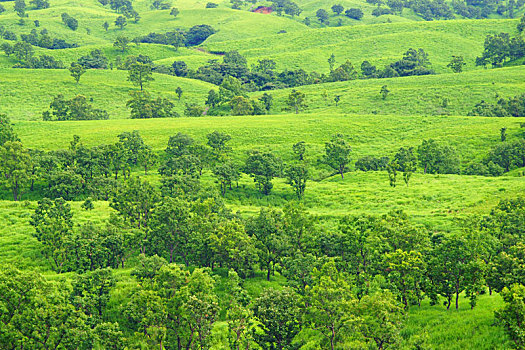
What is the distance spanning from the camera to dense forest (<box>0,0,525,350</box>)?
31.1 metres

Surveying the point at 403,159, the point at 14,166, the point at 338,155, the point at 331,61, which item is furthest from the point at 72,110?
the point at 331,61

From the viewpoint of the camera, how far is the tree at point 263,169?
252 ft

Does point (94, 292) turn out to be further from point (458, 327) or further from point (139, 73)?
point (139, 73)

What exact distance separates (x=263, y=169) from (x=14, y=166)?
1703 inches

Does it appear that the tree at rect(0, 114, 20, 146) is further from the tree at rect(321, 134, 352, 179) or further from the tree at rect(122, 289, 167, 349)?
the tree at rect(321, 134, 352, 179)

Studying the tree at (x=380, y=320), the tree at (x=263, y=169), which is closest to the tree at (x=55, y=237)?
the tree at (x=380, y=320)

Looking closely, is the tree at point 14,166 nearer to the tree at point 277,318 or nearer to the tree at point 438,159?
the tree at point 277,318

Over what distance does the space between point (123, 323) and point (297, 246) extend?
70.4 feet

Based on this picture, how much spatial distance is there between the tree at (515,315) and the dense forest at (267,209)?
0.13 m

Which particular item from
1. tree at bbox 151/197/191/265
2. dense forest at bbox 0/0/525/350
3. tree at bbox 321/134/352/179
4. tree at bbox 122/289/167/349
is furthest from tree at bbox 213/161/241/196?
tree at bbox 122/289/167/349

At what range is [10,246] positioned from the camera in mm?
49844

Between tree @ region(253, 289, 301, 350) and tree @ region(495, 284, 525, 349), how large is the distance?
14770 mm

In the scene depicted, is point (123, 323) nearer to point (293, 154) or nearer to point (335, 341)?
point (335, 341)

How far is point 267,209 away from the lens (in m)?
57.3
